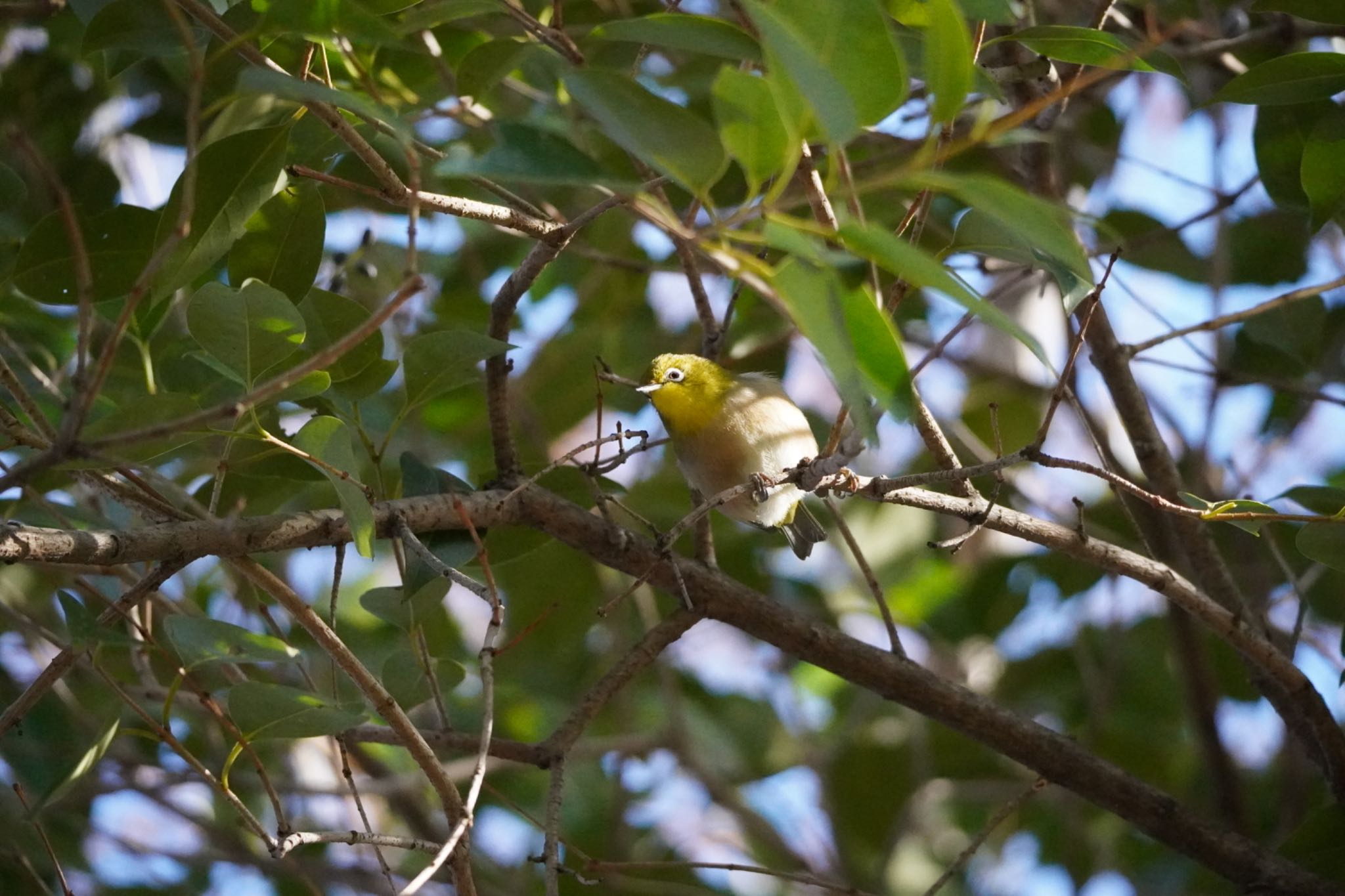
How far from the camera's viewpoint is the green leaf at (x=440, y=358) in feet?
5.59

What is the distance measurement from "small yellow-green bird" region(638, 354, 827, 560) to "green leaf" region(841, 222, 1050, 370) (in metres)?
1.53

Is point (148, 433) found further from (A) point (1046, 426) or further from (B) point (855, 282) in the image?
(A) point (1046, 426)

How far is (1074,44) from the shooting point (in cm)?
156

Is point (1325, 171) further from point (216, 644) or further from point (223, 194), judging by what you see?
point (216, 644)

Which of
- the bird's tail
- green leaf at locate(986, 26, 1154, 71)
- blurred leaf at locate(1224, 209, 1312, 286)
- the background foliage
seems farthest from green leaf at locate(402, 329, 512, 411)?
blurred leaf at locate(1224, 209, 1312, 286)

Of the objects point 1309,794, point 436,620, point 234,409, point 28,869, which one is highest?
point 436,620

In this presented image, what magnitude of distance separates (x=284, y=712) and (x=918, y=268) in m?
1.14

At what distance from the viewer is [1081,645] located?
10.8 ft

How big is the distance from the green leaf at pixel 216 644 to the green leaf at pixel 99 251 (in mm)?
498

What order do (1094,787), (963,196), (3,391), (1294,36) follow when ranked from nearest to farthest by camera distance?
(963,196) < (3,391) < (1094,787) < (1294,36)

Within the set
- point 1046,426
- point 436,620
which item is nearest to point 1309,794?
point 1046,426

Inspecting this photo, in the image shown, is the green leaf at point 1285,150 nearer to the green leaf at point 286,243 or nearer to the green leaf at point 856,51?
the green leaf at point 856,51

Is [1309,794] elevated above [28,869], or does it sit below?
above

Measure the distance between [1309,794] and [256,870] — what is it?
2848mm
